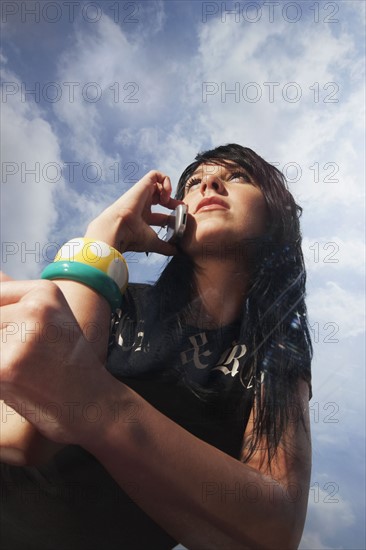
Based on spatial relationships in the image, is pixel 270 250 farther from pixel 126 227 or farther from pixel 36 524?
pixel 36 524

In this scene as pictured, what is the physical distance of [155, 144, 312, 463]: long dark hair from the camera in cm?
72

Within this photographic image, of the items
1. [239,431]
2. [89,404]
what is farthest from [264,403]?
[89,404]

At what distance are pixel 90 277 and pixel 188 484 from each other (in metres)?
0.31

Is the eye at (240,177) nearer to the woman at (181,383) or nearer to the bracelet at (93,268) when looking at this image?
the woman at (181,383)

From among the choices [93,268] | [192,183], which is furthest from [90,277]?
[192,183]

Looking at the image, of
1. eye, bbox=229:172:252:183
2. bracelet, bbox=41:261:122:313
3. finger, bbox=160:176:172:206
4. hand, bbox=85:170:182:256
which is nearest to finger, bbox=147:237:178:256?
hand, bbox=85:170:182:256

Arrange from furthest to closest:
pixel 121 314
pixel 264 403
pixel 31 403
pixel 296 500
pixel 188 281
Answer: pixel 188 281 → pixel 121 314 → pixel 264 403 → pixel 296 500 → pixel 31 403

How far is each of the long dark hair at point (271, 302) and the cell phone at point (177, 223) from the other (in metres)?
0.06

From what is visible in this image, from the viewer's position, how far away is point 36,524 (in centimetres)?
58

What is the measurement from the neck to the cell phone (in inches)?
3.5

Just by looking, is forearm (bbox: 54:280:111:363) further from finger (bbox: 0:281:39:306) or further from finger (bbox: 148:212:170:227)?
finger (bbox: 148:212:170:227)

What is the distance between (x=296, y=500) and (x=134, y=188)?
721mm

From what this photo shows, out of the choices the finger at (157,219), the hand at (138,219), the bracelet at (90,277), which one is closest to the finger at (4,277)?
the bracelet at (90,277)

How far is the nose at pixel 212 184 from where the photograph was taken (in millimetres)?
984
